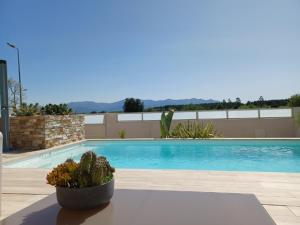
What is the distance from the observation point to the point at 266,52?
10.6 m

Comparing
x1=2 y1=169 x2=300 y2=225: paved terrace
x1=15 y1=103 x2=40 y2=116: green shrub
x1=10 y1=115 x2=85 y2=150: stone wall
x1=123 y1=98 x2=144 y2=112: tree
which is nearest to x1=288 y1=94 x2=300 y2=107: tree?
x1=123 y1=98 x2=144 y2=112: tree

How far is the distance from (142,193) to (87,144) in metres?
8.22

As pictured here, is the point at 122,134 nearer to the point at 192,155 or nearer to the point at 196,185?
the point at 192,155

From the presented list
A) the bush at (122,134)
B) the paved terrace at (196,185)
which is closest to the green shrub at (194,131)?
the bush at (122,134)

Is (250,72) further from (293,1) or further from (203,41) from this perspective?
(293,1)

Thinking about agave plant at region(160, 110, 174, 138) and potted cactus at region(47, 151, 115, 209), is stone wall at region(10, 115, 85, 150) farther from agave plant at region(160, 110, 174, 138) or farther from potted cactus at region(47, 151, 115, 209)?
potted cactus at region(47, 151, 115, 209)

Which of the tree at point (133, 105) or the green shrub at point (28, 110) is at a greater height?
the tree at point (133, 105)

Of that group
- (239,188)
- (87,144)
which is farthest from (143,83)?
(239,188)

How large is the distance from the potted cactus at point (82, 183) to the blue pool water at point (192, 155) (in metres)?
5.05

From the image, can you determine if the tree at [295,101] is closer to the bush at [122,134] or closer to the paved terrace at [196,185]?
the bush at [122,134]

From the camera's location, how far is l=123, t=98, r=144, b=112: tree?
58.6ft

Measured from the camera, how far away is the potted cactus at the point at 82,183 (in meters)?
1.39

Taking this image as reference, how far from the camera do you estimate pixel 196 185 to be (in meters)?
3.55

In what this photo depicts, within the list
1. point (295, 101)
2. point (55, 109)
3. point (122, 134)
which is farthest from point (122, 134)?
point (295, 101)
